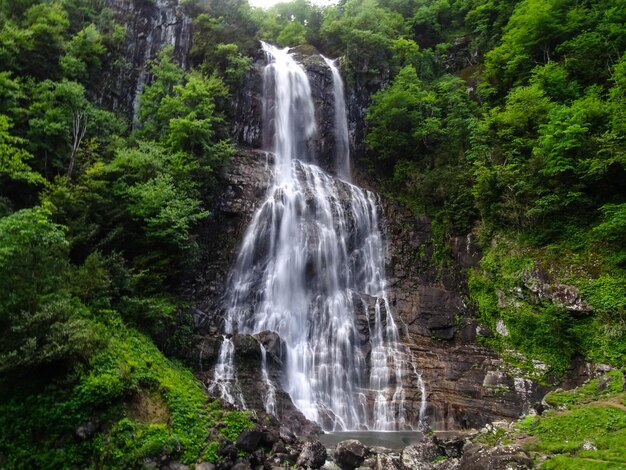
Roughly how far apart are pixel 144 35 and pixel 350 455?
88.7 ft

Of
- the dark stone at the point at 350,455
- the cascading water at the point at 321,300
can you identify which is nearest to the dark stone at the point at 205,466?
the dark stone at the point at 350,455

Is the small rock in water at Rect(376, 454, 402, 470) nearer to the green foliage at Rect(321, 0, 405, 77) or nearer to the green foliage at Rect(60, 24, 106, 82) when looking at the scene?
the green foliage at Rect(60, 24, 106, 82)

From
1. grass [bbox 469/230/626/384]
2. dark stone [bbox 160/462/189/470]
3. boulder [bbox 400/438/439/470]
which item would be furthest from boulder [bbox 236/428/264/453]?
grass [bbox 469/230/626/384]

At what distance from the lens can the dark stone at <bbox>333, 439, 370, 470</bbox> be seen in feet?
33.3

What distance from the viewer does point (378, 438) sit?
1352cm

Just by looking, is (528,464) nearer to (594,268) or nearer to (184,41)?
(594,268)

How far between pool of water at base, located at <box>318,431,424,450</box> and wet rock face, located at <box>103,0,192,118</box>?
20.4m

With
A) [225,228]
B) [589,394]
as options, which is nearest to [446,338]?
[589,394]

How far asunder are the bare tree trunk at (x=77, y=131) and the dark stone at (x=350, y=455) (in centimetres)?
1370

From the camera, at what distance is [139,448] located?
28.9 feet

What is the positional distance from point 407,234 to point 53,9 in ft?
71.0

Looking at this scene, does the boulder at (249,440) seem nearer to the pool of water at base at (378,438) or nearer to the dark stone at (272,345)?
the pool of water at base at (378,438)

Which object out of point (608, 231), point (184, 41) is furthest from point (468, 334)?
point (184, 41)

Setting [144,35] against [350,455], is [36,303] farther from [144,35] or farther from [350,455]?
[144,35]
